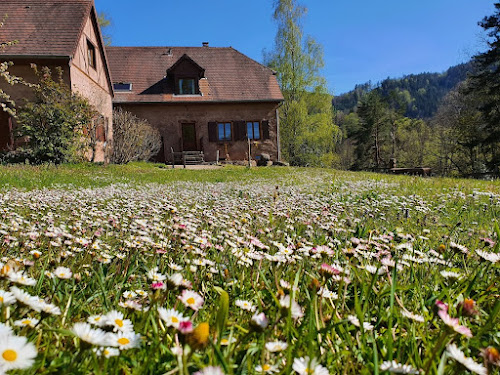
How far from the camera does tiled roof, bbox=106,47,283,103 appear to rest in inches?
947

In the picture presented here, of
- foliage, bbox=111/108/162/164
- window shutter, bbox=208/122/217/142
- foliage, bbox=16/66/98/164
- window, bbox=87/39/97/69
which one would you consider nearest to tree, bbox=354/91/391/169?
window shutter, bbox=208/122/217/142

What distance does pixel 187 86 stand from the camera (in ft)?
80.0

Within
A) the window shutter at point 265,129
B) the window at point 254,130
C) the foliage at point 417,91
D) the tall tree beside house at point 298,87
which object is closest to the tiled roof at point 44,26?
the window at point 254,130

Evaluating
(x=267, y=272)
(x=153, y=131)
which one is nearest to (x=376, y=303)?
(x=267, y=272)

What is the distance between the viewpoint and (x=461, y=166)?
110 ft

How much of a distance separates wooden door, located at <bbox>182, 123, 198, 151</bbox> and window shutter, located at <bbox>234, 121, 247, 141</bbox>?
3027 millimetres

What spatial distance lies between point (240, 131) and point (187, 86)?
496 cm

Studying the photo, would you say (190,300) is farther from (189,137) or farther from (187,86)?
(187,86)

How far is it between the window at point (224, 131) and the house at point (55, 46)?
802 cm

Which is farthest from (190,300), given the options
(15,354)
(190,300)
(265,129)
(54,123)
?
(265,129)

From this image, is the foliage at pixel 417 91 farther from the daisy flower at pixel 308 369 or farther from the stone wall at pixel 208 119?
the daisy flower at pixel 308 369

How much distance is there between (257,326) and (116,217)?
7.43 feet

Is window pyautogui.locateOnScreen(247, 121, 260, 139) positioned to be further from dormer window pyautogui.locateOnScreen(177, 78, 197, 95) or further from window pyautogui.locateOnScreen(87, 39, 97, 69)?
window pyautogui.locateOnScreen(87, 39, 97, 69)

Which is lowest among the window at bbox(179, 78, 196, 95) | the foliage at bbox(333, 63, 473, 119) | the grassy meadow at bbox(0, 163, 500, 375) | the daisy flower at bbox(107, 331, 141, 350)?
the grassy meadow at bbox(0, 163, 500, 375)
